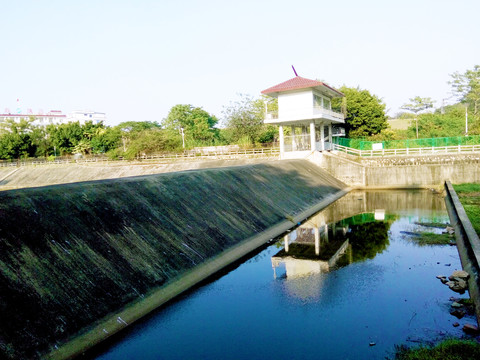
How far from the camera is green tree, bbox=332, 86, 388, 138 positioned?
162ft

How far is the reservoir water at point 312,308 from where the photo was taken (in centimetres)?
830

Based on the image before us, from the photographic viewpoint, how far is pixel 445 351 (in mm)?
7422

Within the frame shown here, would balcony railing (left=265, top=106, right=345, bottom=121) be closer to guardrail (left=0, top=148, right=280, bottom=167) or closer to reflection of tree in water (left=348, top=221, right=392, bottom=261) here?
guardrail (left=0, top=148, right=280, bottom=167)

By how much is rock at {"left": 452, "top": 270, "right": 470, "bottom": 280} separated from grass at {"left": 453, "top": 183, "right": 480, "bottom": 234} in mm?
3224

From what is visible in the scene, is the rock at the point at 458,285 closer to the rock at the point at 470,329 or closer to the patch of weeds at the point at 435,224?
the rock at the point at 470,329

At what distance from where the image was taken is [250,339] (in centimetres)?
871

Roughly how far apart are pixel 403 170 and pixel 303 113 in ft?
35.0

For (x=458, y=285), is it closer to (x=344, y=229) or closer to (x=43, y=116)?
(x=344, y=229)

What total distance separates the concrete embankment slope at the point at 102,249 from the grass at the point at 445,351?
246 inches

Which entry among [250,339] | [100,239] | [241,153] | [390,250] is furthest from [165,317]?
[241,153]

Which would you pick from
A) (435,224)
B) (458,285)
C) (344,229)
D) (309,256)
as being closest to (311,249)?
(309,256)

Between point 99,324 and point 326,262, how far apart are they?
323 inches

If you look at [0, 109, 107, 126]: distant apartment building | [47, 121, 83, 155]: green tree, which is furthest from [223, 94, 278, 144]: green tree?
[0, 109, 107, 126]: distant apartment building

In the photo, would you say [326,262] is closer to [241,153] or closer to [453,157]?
[453,157]
